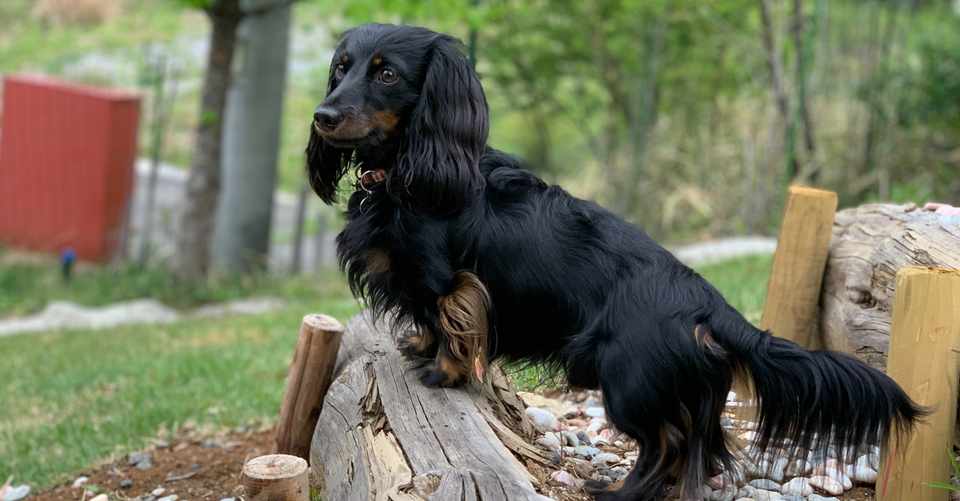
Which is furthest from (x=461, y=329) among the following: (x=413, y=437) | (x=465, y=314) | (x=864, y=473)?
(x=864, y=473)

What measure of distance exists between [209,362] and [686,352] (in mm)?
3723

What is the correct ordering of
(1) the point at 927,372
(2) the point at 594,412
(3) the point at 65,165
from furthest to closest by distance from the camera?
(3) the point at 65,165
(2) the point at 594,412
(1) the point at 927,372

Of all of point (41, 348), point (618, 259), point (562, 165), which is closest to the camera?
point (618, 259)

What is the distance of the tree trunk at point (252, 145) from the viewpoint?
987 centimetres

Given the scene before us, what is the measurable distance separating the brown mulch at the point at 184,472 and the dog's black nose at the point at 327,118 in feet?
4.60

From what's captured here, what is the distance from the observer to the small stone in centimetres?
322

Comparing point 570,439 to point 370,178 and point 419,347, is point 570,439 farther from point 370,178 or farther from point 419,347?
point 370,178

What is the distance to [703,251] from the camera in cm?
854

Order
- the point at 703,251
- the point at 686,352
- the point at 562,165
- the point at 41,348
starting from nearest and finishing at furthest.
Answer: the point at 686,352
the point at 41,348
the point at 703,251
the point at 562,165

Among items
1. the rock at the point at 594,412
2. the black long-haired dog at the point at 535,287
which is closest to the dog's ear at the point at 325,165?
the black long-haired dog at the point at 535,287

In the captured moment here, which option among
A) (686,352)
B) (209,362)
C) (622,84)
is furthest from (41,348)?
(622,84)

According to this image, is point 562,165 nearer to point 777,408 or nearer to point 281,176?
point 281,176

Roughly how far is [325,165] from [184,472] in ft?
4.48

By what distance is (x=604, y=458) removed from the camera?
3.25 meters
